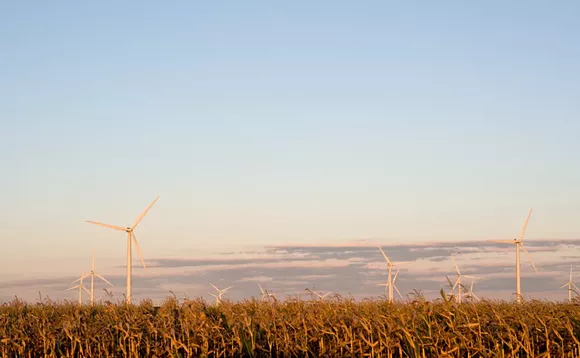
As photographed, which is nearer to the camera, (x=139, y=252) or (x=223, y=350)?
(x=223, y=350)

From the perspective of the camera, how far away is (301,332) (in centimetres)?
1538

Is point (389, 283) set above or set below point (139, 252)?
below

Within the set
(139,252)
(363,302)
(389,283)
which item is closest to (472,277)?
(389,283)

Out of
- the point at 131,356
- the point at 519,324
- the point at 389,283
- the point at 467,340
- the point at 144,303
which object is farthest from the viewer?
the point at 389,283

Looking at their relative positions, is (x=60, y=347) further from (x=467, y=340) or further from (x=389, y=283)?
(x=389, y=283)

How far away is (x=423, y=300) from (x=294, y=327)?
2.95m

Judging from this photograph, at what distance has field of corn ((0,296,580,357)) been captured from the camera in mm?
14047

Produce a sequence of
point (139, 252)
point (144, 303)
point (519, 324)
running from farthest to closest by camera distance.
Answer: point (139, 252)
point (144, 303)
point (519, 324)

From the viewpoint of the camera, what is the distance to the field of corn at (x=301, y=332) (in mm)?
14047

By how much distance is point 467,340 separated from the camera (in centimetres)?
1384

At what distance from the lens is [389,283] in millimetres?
51312

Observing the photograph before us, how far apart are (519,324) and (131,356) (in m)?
8.91

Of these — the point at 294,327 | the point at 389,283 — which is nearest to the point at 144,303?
the point at 294,327

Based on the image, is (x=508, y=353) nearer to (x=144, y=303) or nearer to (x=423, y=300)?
(x=423, y=300)
